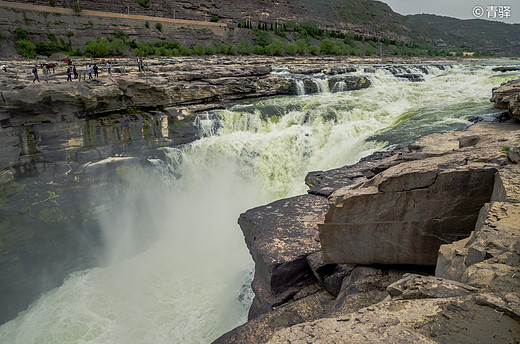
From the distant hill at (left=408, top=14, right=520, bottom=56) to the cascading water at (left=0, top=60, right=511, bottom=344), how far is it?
94.6 meters

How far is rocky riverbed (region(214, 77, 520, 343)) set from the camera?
8.05 feet

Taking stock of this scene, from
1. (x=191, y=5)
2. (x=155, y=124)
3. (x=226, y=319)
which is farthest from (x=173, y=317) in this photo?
(x=191, y=5)

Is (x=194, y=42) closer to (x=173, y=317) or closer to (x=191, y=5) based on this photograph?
(x=191, y=5)

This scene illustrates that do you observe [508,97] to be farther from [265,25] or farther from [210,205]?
[265,25]

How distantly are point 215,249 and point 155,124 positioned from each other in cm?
676

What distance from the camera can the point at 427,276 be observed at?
3.14 meters

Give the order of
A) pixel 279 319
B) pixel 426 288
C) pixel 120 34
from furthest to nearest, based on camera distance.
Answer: pixel 120 34
pixel 279 319
pixel 426 288

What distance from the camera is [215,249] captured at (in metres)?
10.2

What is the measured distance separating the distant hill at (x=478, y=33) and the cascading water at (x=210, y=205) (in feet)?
310

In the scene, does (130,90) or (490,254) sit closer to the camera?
(490,254)

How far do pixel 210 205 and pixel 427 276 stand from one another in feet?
32.7

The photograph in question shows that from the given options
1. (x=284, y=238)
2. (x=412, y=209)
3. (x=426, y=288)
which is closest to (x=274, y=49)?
(x=284, y=238)

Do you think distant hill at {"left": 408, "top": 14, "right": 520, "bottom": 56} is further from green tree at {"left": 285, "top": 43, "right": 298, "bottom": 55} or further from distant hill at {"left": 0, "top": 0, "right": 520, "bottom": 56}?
green tree at {"left": 285, "top": 43, "right": 298, "bottom": 55}

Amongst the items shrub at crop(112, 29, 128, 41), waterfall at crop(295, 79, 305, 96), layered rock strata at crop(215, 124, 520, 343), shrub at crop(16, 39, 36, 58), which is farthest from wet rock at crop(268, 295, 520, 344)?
shrub at crop(112, 29, 128, 41)
